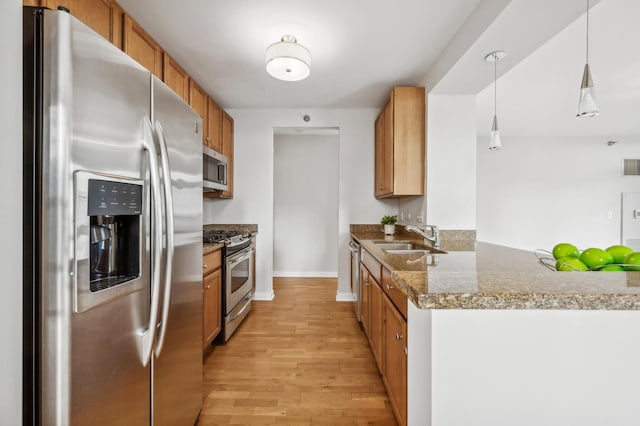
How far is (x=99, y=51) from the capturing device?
0.89 m

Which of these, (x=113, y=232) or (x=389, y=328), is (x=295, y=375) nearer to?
(x=389, y=328)

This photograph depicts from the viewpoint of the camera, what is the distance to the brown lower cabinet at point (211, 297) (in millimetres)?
→ 2295

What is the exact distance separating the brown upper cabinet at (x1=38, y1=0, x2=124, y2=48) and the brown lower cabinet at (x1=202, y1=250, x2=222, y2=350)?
59.8 inches

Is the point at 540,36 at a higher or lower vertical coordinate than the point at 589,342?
higher

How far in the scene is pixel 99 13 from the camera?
5.38 ft

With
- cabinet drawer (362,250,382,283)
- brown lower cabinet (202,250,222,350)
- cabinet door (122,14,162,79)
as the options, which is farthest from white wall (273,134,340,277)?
cabinet door (122,14,162,79)

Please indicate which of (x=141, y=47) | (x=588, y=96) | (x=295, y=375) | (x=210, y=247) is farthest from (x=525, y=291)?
(x=141, y=47)

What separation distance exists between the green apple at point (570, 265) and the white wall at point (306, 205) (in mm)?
4328

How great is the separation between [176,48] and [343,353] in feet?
9.20

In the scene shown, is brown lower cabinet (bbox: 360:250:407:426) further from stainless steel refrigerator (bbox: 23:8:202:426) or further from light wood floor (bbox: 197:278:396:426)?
stainless steel refrigerator (bbox: 23:8:202:426)

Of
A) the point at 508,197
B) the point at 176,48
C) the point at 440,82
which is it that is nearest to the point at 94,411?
the point at 176,48

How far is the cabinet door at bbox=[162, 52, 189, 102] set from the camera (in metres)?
2.38

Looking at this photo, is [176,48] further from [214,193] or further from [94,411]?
[94,411]
